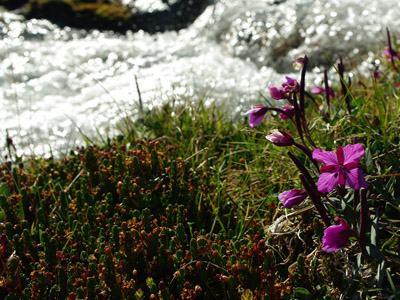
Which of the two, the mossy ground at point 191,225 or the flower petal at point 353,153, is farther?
the mossy ground at point 191,225

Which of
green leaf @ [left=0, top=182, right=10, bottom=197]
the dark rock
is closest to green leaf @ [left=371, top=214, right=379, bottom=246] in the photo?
green leaf @ [left=0, top=182, right=10, bottom=197]

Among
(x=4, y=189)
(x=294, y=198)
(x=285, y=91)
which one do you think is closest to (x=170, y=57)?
(x=4, y=189)

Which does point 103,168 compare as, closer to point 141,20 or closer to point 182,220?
point 182,220

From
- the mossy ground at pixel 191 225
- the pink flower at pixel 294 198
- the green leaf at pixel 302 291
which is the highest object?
the pink flower at pixel 294 198

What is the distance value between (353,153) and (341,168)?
0.28ft

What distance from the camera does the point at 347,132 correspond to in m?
3.36

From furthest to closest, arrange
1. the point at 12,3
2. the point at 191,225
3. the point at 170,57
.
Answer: the point at 12,3, the point at 170,57, the point at 191,225

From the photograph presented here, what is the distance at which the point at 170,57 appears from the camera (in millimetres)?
8398

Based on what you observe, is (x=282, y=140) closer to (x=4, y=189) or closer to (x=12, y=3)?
(x=4, y=189)

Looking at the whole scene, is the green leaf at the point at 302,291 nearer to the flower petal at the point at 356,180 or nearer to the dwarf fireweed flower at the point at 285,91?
the flower petal at the point at 356,180

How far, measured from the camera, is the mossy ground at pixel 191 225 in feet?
8.04

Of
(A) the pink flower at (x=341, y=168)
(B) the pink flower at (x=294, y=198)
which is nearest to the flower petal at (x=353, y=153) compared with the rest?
(A) the pink flower at (x=341, y=168)

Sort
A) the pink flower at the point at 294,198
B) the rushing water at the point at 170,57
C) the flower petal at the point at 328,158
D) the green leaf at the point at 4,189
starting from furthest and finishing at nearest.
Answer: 1. the rushing water at the point at 170,57
2. the green leaf at the point at 4,189
3. the pink flower at the point at 294,198
4. the flower petal at the point at 328,158

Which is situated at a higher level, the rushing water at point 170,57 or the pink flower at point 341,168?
the pink flower at point 341,168
